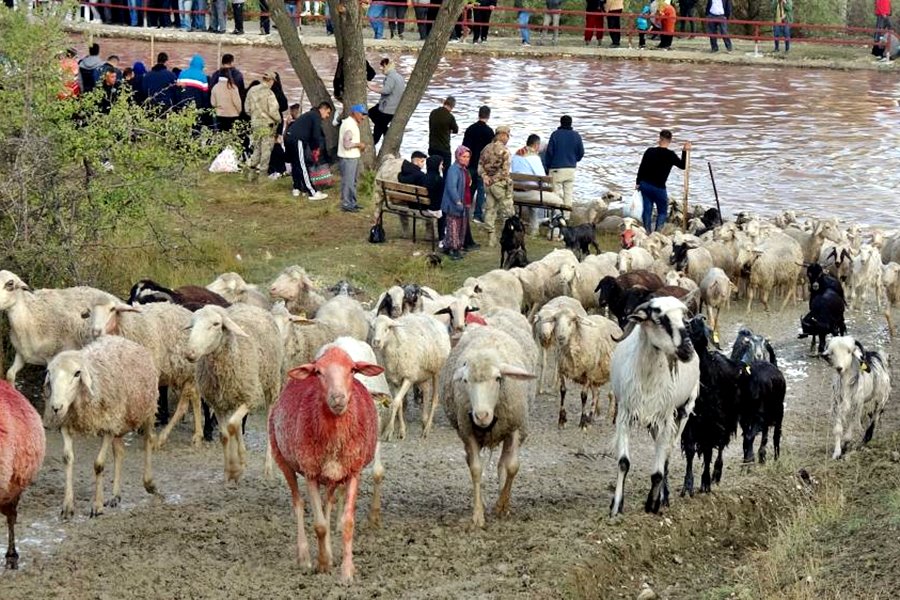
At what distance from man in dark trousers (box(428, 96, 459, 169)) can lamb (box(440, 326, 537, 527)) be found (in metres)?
10.5

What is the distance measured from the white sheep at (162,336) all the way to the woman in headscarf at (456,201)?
6.52 meters

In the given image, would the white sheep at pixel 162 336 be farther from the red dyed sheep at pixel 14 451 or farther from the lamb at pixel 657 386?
the lamb at pixel 657 386

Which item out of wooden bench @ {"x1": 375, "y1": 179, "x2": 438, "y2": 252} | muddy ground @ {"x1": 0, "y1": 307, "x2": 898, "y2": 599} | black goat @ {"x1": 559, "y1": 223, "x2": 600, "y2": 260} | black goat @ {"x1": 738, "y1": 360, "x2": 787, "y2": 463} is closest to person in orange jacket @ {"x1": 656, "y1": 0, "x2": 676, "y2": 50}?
black goat @ {"x1": 559, "y1": 223, "x2": 600, "y2": 260}

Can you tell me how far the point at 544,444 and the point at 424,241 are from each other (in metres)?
7.50

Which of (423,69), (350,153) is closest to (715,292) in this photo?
(350,153)

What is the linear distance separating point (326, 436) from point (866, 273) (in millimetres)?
9789

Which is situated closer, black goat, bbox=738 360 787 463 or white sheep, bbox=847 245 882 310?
black goat, bbox=738 360 787 463

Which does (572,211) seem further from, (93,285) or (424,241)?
(93,285)

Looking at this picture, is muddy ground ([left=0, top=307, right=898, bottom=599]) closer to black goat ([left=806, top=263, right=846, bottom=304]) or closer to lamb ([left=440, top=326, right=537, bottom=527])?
lamb ([left=440, top=326, right=537, bottom=527])

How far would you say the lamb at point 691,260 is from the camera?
1784 centimetres

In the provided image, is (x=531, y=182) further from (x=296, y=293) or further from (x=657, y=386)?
(x=657, y=386)

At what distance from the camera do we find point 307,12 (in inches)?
1658

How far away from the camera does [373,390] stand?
36.6 ft

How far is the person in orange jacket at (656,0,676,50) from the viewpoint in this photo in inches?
1560
